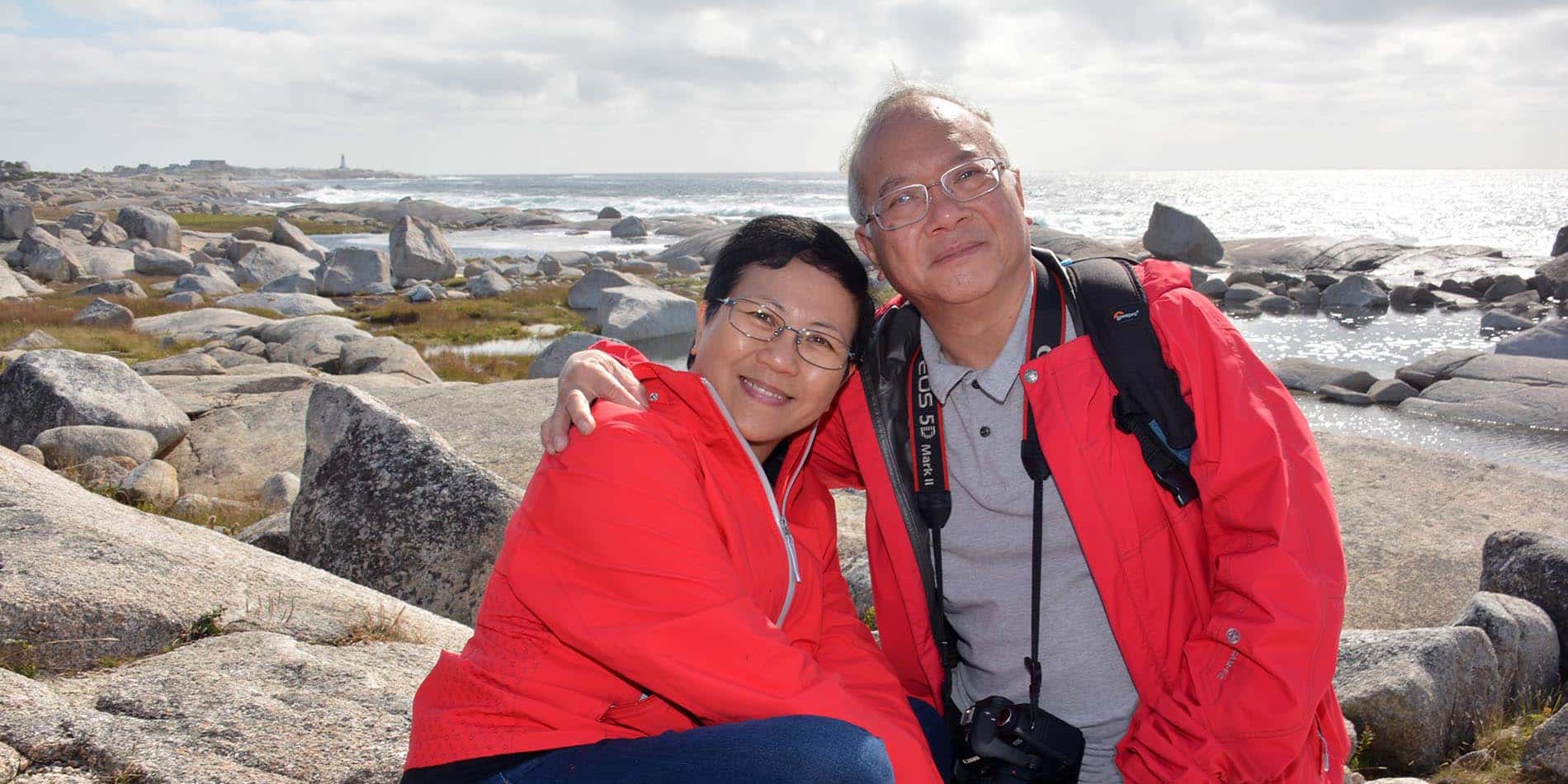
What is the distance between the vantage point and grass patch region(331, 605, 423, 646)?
12.4 feet

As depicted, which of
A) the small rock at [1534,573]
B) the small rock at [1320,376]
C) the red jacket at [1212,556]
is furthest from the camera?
the small rock at [1320,376]

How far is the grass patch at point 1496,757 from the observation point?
415cm

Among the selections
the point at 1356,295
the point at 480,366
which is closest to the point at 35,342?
the point at 480,366

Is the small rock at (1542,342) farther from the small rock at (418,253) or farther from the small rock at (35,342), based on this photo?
the small rock at (418,253)

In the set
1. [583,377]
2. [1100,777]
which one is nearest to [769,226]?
[583,377]

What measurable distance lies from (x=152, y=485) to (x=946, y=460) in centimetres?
693

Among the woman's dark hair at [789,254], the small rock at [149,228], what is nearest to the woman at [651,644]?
the woman's dark hair at [789,254]

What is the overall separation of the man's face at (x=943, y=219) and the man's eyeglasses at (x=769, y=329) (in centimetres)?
48

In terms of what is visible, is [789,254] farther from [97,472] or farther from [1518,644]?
[97,472]

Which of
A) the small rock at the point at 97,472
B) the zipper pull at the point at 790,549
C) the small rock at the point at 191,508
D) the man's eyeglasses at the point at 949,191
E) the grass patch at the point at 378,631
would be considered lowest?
the small rock at the point at 191,508

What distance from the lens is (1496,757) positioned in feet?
14.1

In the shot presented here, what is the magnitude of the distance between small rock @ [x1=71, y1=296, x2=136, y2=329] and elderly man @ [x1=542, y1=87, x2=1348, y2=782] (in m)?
22.0

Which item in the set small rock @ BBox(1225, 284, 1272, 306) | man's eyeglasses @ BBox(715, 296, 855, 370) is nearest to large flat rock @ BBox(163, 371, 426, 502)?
man's eyeglasses @ BBox(715, 296, 855, 370)

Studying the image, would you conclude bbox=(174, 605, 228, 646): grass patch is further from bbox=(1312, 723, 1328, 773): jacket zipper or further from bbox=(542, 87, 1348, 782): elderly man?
bbox=(1312, 723, 1328, 773): jacket zipper
